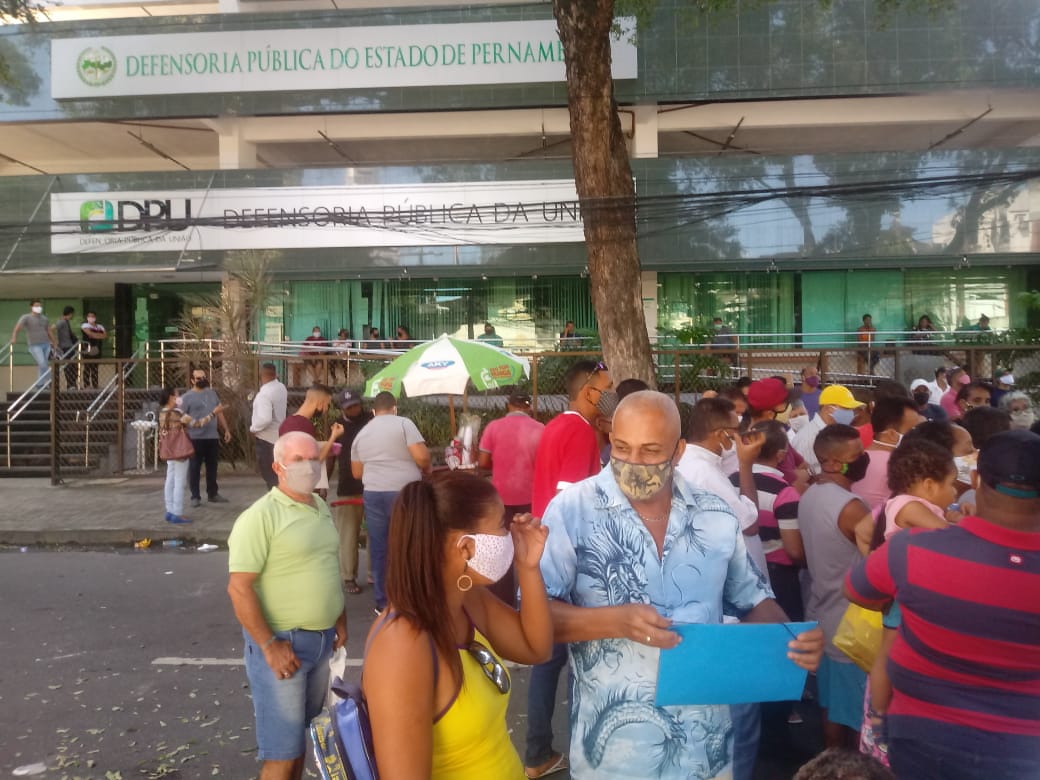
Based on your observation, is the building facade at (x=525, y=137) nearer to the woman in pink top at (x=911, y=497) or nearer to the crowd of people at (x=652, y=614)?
the woman in pink top at (x=911, y=497)

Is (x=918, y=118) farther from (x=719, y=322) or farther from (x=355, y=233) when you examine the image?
(x=355, y=233)

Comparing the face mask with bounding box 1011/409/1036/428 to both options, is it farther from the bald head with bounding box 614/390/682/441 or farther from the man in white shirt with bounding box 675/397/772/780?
the bald head with bounding box 614/390/682/441

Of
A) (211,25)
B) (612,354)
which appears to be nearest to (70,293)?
(211,25)

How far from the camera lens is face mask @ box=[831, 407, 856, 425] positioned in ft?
21.7

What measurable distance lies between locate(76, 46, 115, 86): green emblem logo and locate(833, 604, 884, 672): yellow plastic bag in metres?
19.2

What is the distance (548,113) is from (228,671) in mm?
15075

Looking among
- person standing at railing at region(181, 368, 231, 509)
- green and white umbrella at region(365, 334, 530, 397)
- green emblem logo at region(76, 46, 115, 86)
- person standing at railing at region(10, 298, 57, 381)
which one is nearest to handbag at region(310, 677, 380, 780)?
green and white umbrella at region(365, 334, 530, 397)

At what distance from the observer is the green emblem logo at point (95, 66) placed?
18141 millimetres

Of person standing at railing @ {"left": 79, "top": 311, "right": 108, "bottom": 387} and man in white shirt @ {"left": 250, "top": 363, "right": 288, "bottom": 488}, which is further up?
person standing at railing @ {"left": 79, "top": 311, "right": 108, "bottom": 387}

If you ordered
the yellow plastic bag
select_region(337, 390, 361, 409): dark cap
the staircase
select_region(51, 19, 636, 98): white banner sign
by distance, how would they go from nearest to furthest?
the yellow plastic bag
select_region(337, 390, 361, 409): dark cap
the staircase
select_region(51, 19, 636, 98): white banner sign

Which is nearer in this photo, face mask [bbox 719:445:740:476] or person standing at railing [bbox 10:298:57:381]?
face mask [bbox 719:445:740:476]

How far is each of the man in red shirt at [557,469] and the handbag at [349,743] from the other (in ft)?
6.75

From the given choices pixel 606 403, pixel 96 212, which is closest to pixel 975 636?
pixel 606 403

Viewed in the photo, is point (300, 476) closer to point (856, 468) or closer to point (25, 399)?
point (856, 468)
